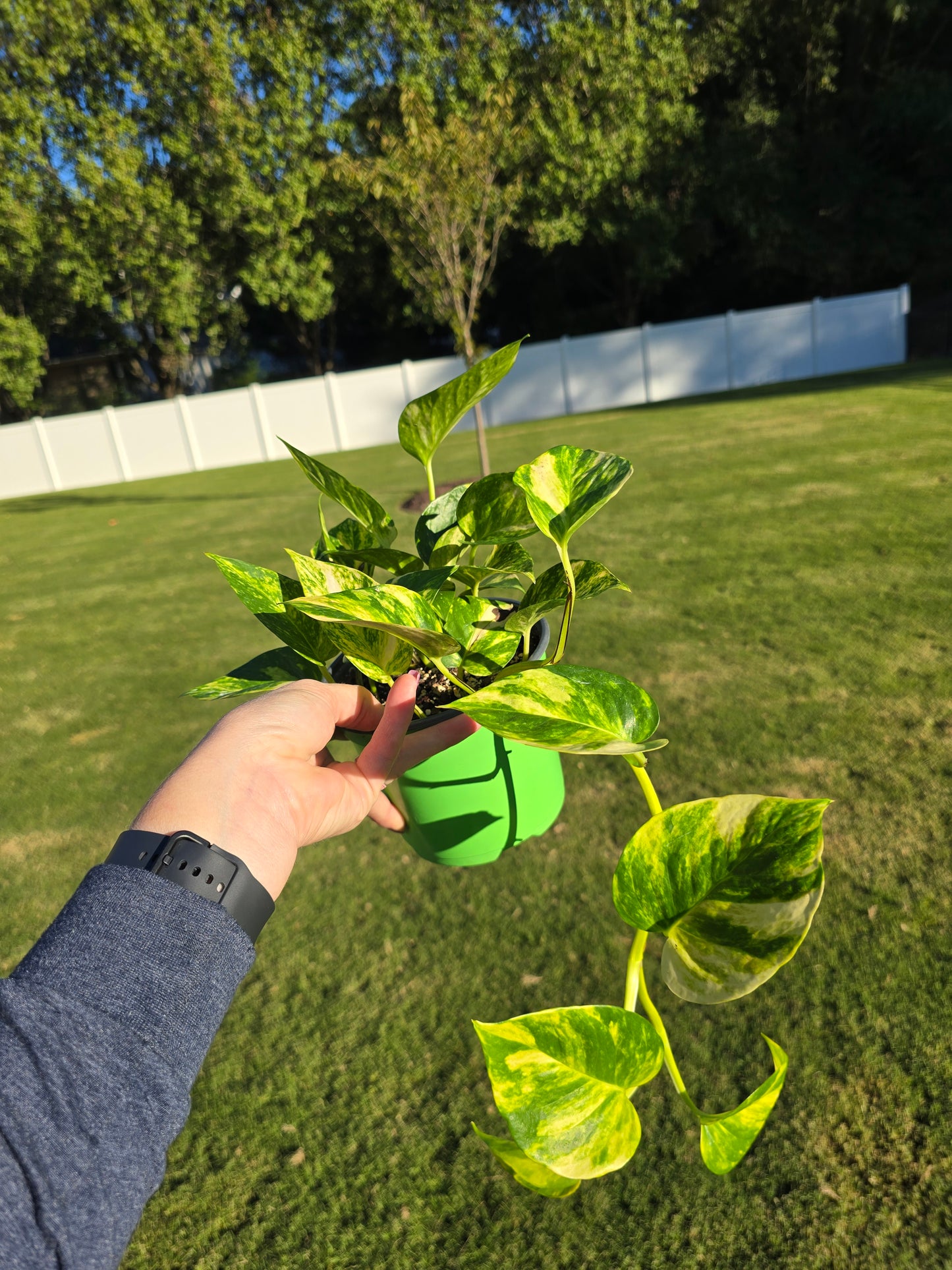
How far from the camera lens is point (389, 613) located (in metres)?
0.71

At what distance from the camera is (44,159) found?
14867mm

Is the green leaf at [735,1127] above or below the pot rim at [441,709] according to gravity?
below

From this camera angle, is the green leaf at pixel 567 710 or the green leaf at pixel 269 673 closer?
the green leaf at pixel 567 710

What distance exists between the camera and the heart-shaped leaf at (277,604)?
0.90m

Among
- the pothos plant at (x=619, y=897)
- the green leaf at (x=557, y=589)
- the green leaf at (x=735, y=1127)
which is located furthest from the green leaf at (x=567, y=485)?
the green leaf at (x=735, y=1127)

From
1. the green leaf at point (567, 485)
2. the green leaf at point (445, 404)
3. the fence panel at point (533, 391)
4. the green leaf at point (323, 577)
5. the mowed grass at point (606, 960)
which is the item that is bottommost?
the mowed grass at point (606, 960)

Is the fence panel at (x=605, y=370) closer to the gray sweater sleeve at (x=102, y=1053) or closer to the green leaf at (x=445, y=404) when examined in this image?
the green leaf at (x=445, y=404)

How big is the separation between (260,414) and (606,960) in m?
15.8

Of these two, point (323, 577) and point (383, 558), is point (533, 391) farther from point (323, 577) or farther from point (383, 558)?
point (323, 577)

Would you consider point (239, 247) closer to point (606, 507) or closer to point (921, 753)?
point (606, 507)

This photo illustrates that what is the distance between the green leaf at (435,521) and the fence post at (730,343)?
56.3 ft

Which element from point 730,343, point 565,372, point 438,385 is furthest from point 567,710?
point 730,343

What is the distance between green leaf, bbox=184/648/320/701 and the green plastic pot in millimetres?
119

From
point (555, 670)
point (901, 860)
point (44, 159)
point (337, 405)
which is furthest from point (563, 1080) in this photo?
point (44, 159)
